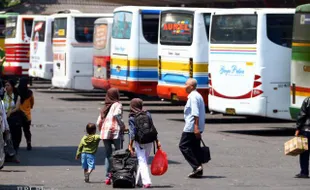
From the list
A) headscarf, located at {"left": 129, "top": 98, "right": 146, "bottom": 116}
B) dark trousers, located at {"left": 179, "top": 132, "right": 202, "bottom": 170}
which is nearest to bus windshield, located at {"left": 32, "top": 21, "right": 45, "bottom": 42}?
dark trousers, located at {"left": 179, "top": 132, "right": 202, "bottom": 170}

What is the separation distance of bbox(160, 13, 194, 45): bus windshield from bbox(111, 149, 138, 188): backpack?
1132cm

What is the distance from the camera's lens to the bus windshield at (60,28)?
113ft

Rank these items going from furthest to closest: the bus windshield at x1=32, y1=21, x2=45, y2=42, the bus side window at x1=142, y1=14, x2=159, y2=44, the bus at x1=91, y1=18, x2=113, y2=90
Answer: the bus windshield at x1=32, y1=21, x2=45, y2=42 < the bus at x1=91, y1=18, x2=113, y2=90 < the bus side window at x1=142, y1=14, x2=159, y2=44

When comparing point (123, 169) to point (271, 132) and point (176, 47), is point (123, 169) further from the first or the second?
point (176, 47)

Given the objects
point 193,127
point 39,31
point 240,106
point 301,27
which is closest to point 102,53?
point 39,31

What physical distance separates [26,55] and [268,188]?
95.6ft

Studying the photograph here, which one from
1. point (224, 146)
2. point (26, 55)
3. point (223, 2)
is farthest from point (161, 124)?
point (26, 55)

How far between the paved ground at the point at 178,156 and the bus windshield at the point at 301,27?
7.70 ft

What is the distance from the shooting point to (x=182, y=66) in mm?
25031

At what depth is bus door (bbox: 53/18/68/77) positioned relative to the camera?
112 feet

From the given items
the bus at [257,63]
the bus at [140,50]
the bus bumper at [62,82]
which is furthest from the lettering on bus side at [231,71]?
the bus bumper at [62,82]

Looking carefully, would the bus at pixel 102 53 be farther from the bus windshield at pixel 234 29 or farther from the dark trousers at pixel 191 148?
the dark trousers at pixel 191 148

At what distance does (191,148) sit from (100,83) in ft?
53.9

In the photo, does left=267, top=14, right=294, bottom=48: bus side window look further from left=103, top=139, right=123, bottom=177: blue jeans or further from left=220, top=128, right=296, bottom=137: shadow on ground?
left=103, top=139, right=123, bottom=177: blue jeans
